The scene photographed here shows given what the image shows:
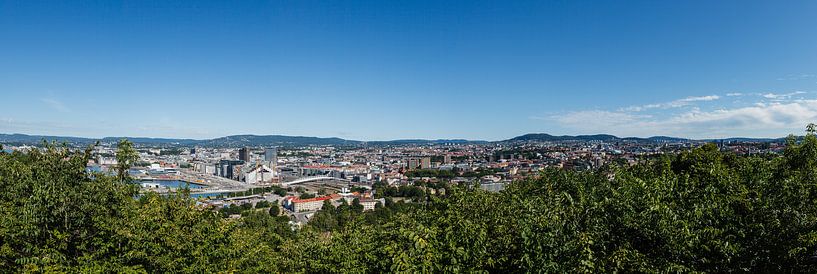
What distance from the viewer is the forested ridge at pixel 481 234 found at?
255 inches

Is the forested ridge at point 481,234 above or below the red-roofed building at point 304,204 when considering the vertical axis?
above

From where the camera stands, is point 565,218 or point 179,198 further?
point 179,198

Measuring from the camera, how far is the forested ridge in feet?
21.2

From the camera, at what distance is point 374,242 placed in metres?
9.28

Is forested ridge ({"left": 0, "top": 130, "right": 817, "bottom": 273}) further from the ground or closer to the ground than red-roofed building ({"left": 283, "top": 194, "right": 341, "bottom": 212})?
further from the ground

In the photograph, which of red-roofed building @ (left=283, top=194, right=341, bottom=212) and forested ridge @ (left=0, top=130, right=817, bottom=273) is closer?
forested ridge @ (left=0, top=130, right=817, bottom=273)

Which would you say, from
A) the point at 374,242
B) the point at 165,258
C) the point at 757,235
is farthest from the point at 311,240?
the point at 757,235

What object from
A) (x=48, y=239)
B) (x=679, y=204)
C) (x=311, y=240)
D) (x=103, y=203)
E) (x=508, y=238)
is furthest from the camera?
(x=311, y=240)

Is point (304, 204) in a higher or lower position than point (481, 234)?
lower

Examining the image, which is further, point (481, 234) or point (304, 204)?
point (304, 204)

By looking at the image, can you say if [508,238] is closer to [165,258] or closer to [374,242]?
[374,242]

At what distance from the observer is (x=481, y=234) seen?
7.18 metres

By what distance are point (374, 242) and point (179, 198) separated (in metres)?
4.33

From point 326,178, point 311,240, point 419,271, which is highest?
point 419,271
